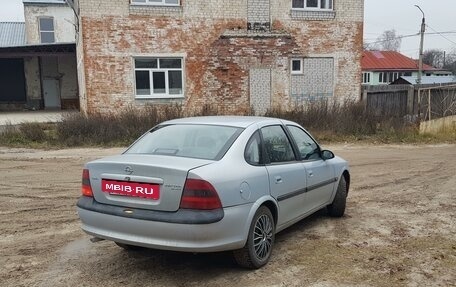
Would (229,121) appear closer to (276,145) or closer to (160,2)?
(276,145)

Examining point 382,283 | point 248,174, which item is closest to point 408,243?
point 382,283

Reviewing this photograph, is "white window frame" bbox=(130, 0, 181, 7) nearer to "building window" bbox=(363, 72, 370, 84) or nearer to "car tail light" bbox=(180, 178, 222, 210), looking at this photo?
"car tail light" bbox=(180, 178, 222, 210)

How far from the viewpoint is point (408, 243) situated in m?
5.06

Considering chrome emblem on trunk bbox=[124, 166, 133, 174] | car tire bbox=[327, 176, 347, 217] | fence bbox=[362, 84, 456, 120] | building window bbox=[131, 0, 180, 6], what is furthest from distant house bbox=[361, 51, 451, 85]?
chrome emblem on trunk bbox=[124, 166, 133, 174]

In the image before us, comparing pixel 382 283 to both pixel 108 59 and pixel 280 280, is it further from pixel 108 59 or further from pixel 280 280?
pixel 108 59

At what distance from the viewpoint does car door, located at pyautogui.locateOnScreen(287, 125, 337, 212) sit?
17.2 ft

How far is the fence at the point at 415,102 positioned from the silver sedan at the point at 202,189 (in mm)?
12742

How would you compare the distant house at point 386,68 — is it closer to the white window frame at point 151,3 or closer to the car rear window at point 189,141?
the white window frame at point 151,3

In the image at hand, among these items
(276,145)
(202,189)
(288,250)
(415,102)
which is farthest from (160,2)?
(202,189)

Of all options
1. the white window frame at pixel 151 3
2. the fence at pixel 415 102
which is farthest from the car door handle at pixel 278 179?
the white window frame at pixel 151 3

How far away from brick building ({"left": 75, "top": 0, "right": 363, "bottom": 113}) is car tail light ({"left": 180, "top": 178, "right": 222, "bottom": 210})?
1442cm

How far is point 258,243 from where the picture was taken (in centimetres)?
434

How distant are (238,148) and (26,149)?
33.8 feet

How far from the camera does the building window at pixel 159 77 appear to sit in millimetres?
17859
